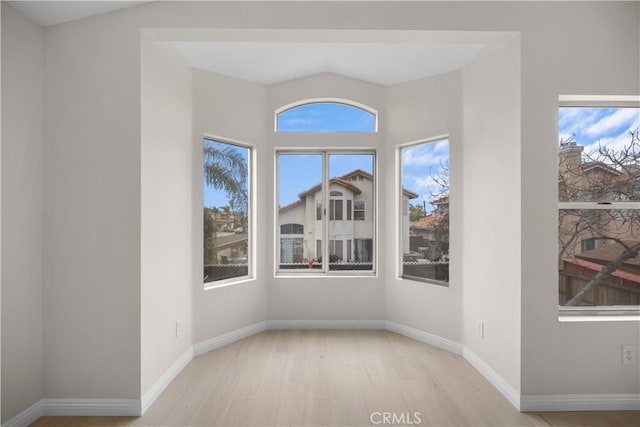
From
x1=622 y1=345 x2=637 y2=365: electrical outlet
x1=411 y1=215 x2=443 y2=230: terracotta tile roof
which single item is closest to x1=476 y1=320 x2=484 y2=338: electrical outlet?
x1=622 y1=345 x2=637 y2=365: electrical outlet

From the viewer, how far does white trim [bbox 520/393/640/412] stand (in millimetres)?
2492

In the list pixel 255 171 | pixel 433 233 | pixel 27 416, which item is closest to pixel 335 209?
pixel 255 171

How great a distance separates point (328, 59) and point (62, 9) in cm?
217

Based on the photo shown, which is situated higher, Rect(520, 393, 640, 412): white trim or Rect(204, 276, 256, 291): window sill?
Rect(204, 276, 256, 291): window sill

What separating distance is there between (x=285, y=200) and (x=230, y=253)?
0.87 meters

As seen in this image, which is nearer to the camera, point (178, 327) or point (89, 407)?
point (89, 407)

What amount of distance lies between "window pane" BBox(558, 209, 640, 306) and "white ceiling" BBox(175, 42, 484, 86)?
5.24 ft

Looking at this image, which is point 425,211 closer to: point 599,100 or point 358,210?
point 358,210

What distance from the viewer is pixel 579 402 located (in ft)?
8.21

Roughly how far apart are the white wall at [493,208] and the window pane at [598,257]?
36 cm

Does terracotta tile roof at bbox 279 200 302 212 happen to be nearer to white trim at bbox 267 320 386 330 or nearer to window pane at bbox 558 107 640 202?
white trim at bbox 267 320 386 330

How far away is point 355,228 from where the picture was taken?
4297mm

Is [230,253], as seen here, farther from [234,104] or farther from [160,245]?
[234,104]

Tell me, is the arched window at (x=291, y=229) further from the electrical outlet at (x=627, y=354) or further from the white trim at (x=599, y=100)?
the electrical outlet at (x=627, y=354)
